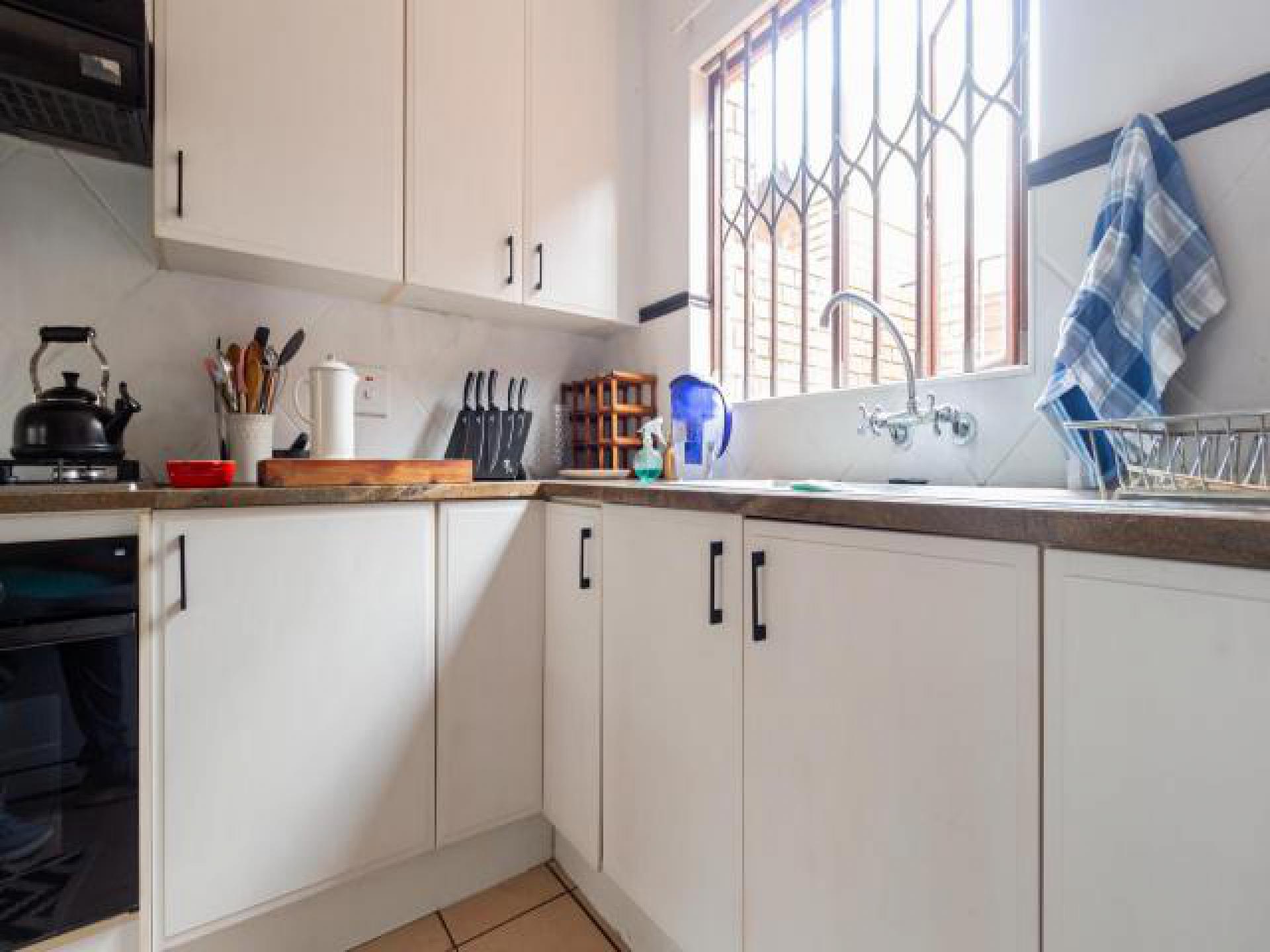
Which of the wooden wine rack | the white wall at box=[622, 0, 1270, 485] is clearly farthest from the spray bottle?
the white wall at box=[622, 0, 1270, 485]

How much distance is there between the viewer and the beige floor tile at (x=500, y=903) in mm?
Answer: 1354

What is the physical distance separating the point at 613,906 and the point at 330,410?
1.34 m

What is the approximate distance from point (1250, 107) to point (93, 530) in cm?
193

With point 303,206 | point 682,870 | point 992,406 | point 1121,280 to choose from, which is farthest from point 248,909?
point 1121,280

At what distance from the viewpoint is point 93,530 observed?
98cm

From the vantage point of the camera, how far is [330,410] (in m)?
1.46

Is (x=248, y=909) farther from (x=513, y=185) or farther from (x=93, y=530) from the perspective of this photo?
(x=513, y=185)

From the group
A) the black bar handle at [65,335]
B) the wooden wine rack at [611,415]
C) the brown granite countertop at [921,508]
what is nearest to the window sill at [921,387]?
the brown granite countertop at [921,508]

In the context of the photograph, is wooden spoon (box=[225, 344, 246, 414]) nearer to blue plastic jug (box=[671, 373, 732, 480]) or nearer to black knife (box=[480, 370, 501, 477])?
black knife (box=[480, 370, 501, 477])

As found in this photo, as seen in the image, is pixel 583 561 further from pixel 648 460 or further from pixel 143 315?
pixel 143 315

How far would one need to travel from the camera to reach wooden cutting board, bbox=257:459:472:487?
4.13ft

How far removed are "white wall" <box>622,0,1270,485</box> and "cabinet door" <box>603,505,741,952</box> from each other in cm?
65

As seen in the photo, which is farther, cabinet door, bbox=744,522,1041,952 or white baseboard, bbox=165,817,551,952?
white baseboard, bbox=165,817,551,952

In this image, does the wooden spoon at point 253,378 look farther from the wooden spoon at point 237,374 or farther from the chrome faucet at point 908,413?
the chrome faucet at point 908,413
